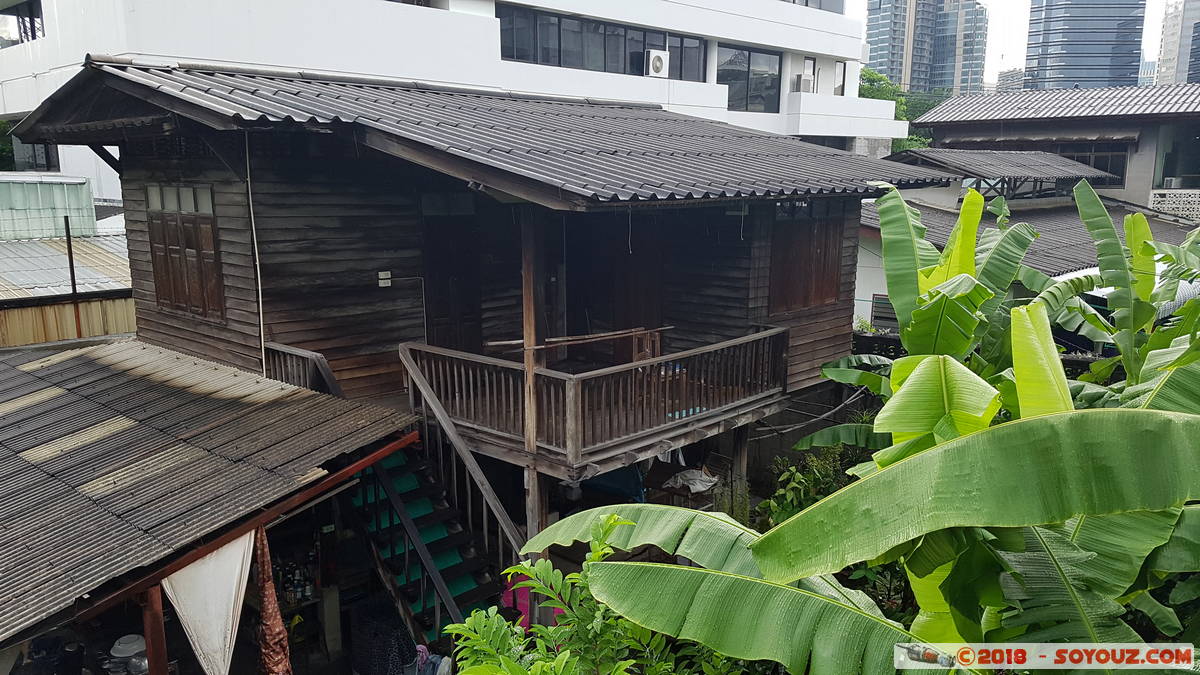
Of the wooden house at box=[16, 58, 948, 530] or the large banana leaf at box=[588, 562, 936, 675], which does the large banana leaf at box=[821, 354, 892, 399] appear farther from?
the large banana leaf at box=[588, 562, 936, 675]

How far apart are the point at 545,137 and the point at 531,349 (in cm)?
273

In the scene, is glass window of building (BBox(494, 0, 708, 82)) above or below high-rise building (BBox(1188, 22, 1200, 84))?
below

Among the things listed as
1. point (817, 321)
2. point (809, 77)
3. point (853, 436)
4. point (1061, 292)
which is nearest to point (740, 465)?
point (817, 321)

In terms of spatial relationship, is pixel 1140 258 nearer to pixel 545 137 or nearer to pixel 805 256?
pixel 805 256

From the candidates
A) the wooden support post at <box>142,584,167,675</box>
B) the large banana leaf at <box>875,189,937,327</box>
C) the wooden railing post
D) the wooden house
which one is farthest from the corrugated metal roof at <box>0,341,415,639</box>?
the large banana leaf at <box>875,189,937,327</box>

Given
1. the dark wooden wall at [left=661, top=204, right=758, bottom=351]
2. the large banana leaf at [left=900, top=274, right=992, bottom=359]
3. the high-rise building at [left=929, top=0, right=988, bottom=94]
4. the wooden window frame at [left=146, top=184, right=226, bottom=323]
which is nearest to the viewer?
the large banana leaf at [left=900, top=274, right=992, bottom=359]

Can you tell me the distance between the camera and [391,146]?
7.57m

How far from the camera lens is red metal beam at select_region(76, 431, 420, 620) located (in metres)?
5.51

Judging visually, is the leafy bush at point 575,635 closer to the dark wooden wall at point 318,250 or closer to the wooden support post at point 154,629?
the wooden support post at point 154,629

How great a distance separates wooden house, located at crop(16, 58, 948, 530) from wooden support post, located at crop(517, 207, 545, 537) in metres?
0.03

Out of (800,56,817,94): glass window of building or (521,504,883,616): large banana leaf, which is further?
(800,56,817,94): glass window of building

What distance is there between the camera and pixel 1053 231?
68.0ft

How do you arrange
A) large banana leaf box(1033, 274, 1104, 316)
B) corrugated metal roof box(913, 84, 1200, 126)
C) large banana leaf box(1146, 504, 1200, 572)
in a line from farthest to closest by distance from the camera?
corrugated metal roof box(913, 84, 1200, 126), large banana leaf box(1033, 274, 1104, 316), large banana leaf box(1146, 504, 1200, 572)

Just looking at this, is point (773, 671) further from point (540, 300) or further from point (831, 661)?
point (540, 300)
